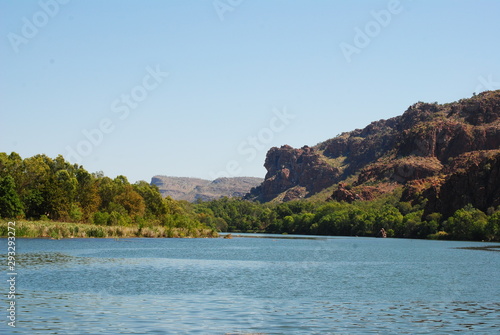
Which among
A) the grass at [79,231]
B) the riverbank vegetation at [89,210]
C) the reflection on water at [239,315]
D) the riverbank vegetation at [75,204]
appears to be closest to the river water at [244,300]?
the reflection on water at [239,315]

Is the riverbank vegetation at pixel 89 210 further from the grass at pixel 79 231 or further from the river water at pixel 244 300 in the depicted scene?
the river water at pixel 244 300

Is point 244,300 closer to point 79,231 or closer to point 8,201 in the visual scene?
point 79,231

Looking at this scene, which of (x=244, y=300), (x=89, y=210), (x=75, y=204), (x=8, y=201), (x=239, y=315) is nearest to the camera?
(x=239, y=315)

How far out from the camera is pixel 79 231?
119938 mm

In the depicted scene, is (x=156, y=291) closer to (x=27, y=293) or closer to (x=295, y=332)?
(x=27, y=293)

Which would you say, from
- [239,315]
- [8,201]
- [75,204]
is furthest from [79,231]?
[239,315]

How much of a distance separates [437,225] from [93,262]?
146505 millimetres

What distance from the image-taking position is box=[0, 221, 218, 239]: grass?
10769 centimetres

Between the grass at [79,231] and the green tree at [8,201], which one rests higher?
the green tree at [8,201]

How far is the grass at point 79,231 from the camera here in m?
108

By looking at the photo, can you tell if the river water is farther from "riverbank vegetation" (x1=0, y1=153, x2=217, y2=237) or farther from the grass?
"riverbank vegetation" (x1=0, y1=153, x2=217, y2=237)

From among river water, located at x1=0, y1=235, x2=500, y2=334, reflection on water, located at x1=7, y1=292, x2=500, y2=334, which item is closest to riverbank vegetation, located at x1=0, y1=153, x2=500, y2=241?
river water, located at x1=0, y1=235, x2=500, y2=334

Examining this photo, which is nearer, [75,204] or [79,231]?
[79,231]

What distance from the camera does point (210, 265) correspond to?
2677 inches
